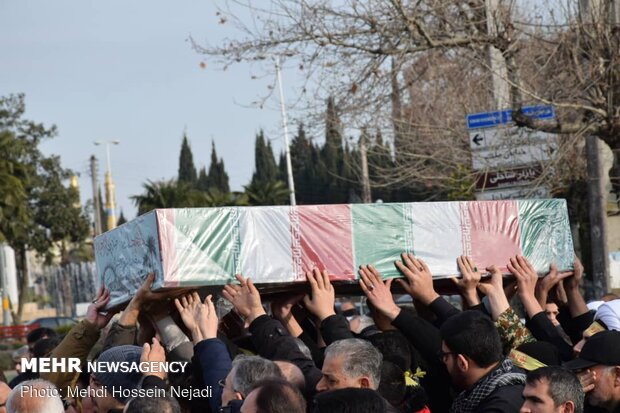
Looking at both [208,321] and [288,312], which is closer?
[208,321]

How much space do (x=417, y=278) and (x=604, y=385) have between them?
1.39 meters

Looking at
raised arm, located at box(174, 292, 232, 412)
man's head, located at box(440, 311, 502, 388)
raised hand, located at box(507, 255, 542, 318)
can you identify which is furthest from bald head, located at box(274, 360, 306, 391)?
raised hand, located at box(507, 255, 542, 318)

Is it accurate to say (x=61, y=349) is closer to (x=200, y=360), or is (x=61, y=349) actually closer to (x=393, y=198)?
(x=200, y=360)

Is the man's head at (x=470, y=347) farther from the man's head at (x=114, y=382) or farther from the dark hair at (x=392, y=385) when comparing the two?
the man's head at (x=114, y=382)

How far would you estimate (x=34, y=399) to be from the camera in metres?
5.39

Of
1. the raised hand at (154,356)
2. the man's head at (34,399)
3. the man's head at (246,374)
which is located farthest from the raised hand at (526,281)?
the man's head at (34,399)

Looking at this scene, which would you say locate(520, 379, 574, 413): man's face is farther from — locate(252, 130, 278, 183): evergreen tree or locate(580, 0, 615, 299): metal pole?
locate(252, 130, 278, 183): evergreen tree

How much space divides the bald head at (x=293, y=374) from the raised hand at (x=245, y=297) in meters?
0.76

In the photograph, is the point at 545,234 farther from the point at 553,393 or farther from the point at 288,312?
the point at 553,393

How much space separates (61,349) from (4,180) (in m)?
34.7

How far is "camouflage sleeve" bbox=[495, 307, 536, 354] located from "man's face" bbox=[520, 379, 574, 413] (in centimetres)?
135

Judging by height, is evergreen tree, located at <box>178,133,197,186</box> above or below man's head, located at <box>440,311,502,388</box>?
above

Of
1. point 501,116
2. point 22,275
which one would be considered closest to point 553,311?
point 501,116

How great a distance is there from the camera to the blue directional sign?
11695 mm
